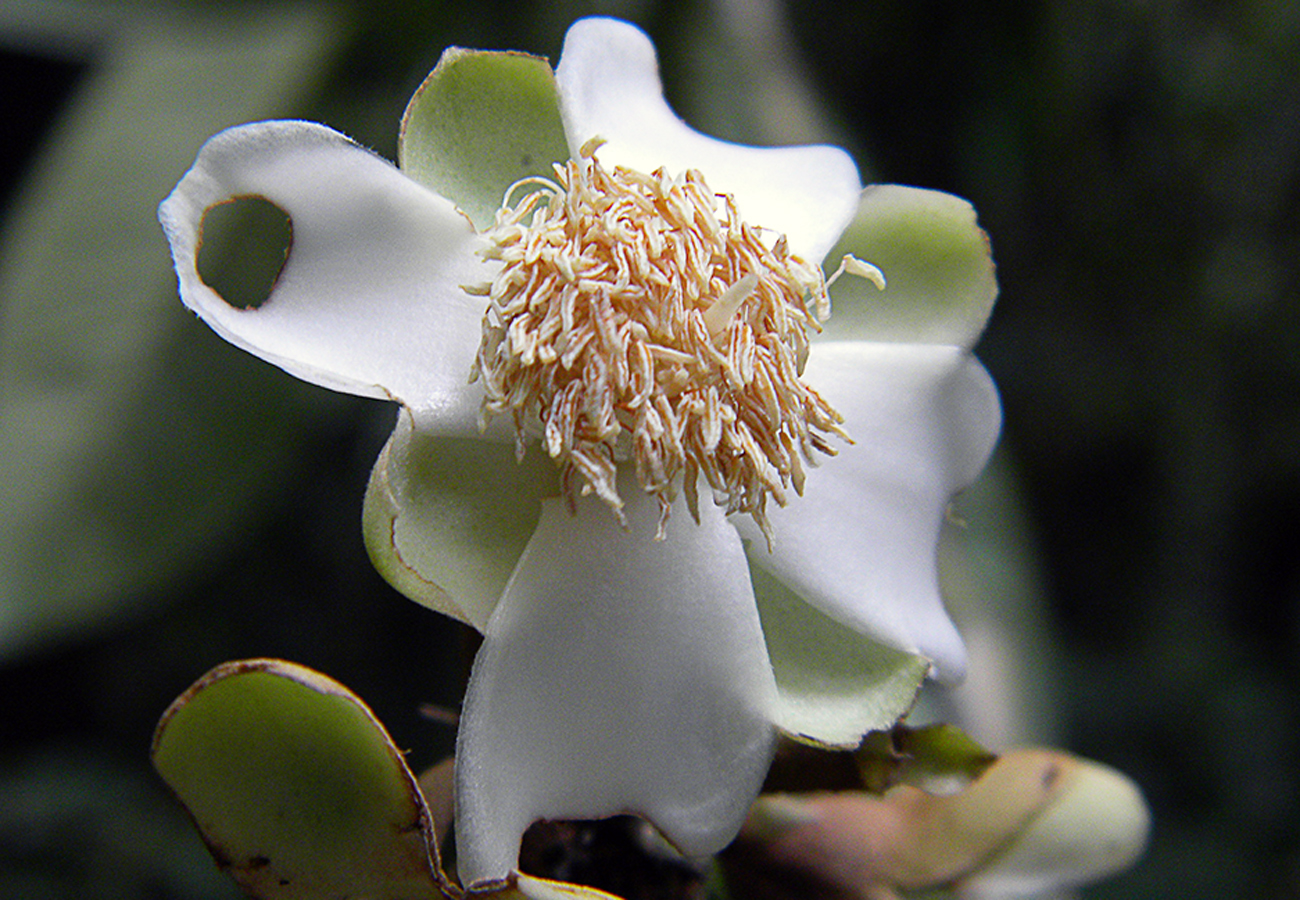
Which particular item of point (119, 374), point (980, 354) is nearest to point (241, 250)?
point (119, 374)

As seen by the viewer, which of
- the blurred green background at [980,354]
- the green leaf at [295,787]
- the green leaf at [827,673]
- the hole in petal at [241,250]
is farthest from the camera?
the blurred green background at [980,354]

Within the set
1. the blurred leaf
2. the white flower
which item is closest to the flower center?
the white flower

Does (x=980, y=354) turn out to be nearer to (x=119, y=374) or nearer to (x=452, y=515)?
(x=119, y=374)

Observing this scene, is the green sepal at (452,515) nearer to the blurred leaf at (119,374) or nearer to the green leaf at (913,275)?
the green leaf at (913,275)

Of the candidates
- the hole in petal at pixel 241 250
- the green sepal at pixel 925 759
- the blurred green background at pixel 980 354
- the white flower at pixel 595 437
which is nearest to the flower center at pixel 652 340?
the white flower at pixel 595 437

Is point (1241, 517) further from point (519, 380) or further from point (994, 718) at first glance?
point (519, 380)

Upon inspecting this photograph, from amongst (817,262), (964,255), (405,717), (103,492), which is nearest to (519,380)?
(817,262)
